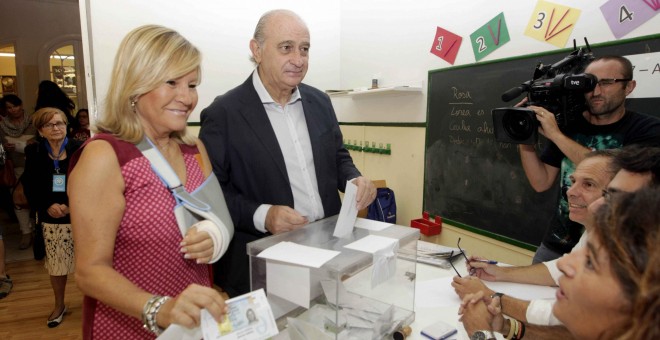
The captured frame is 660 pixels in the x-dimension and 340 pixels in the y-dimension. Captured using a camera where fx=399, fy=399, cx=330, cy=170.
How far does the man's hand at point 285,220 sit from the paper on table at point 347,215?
0.15 m

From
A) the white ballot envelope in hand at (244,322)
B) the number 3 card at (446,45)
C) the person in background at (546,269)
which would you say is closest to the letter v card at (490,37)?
the number 3 card at (446,45)

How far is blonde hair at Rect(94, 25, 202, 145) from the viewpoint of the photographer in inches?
41.4

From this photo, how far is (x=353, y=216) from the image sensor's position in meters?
1.33

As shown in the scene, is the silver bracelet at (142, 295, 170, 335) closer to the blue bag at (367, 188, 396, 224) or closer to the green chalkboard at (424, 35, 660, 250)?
the green chalkboard at (424, 35, 660, 250)

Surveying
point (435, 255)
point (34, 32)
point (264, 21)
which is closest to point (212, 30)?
point (264, 21)

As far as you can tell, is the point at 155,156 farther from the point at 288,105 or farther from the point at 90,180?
the point at 288,105

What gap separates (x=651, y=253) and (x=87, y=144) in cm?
119

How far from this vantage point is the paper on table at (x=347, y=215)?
4.20ft

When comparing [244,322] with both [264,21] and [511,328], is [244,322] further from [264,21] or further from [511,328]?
[264,21]

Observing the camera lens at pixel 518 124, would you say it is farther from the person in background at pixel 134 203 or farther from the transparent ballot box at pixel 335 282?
the person in background at pixel 134 203

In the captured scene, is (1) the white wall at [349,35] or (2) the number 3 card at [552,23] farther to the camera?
(1) the white wall at [349,35]

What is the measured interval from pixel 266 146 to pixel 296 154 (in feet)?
0.49

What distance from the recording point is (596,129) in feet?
5.81

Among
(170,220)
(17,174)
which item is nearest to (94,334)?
(170,220)
